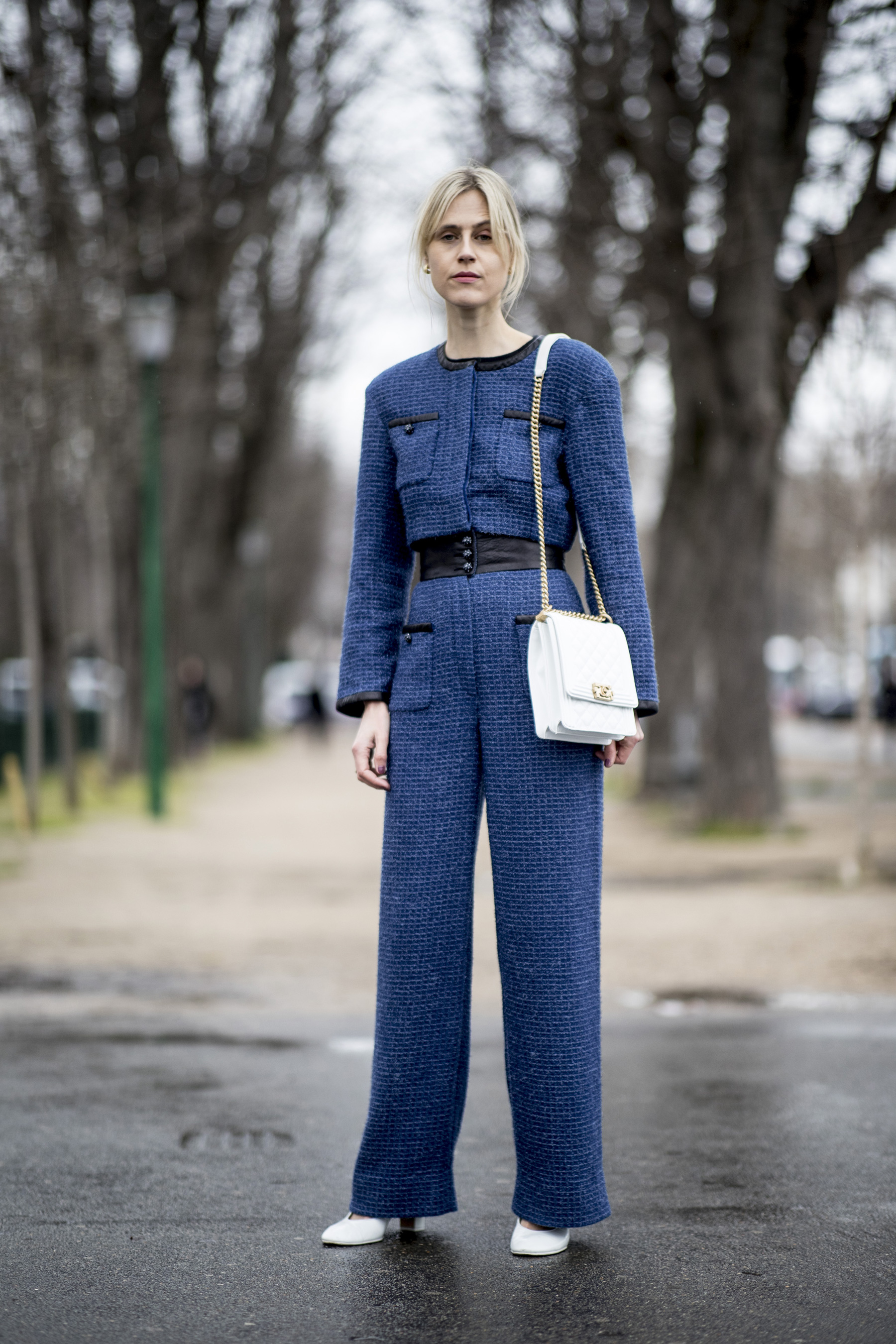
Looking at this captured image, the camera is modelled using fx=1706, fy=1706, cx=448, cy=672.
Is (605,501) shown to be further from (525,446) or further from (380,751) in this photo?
(380,751)

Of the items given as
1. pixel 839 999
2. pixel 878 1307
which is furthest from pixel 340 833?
pixel 878 1307

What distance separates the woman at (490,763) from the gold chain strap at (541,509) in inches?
0.6

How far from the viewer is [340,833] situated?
15.7 m

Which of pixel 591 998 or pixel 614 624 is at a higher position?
pixel 614 624

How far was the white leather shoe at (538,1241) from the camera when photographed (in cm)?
339

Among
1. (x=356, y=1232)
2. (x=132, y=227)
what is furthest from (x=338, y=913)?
(x=132, y=227)

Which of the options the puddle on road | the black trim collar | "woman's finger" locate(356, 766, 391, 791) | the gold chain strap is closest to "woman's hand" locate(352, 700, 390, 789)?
"woman's finger" locate(356, 766, 391, 791)

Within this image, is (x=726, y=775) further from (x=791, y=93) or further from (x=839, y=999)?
(x=839, y=999)

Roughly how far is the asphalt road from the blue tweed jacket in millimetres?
1128

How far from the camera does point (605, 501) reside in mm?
3531

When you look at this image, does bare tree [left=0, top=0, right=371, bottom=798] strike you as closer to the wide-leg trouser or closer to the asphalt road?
the asphalt road

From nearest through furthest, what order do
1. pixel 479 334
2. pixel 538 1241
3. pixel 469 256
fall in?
pixel 538 1241, pixel 469 256, pixel 479 334

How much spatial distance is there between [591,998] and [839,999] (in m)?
3.61

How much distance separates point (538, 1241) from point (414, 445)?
5.42 feet
